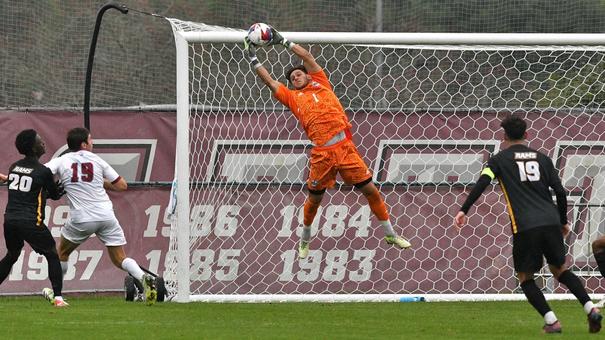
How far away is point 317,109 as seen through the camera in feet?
45.5

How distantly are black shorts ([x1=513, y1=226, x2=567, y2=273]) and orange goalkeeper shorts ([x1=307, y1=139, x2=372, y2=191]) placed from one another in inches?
126

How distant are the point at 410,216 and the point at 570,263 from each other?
1959 mm

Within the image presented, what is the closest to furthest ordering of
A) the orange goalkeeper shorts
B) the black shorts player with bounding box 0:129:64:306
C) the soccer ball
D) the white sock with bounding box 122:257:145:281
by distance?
the soccer ball
the black shorts player with bounding box 0:129:64:306
the orange goalkeeper shorts
the white sock with bounding box 122:257:145:281

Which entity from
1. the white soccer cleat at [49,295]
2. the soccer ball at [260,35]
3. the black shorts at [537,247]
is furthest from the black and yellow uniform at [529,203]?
the white soccer cleat at [49,295]

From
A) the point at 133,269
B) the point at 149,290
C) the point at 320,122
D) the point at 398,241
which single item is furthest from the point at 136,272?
the point at 398,241

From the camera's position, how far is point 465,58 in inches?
655

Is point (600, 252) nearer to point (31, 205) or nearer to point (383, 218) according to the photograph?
point (383, 218)

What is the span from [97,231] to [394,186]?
12.2ft

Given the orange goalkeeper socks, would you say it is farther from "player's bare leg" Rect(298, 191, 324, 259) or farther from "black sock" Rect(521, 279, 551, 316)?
"black sock" Rect(521, 279, 551, 316)

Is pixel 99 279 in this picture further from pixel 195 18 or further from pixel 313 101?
pixel 195 18

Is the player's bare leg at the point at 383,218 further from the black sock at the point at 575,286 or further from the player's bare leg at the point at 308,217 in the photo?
the black sock at the point at 575,286

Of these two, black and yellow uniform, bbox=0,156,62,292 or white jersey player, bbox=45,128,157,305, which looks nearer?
black and yellow uniform, bbox=0,156,62,292

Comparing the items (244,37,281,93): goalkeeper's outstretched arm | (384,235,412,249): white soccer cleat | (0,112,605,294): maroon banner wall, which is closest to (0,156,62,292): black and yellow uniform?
(0,112,605,294): maroon banner wall

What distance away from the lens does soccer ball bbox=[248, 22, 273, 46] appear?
13.5 metres
